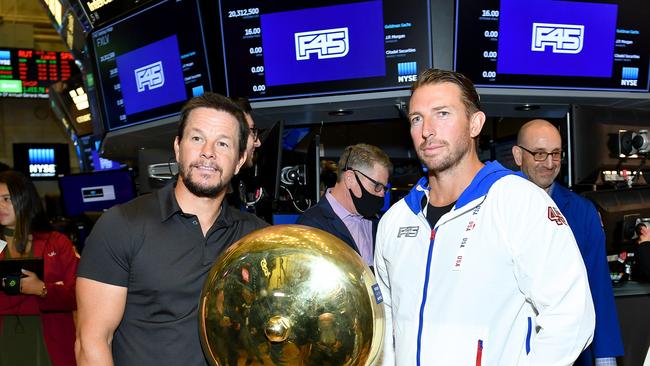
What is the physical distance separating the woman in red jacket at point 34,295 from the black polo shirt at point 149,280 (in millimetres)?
2259

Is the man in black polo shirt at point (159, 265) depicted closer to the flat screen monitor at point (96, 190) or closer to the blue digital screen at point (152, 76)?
the blue digital screen at point (152, 76)

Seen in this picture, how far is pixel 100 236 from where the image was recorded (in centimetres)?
215

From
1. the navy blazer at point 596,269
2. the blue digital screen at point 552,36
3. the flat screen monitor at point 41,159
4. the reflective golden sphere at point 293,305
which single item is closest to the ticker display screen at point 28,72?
the flat screen monitor at point 41,159

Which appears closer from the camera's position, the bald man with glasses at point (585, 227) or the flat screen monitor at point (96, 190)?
the bald man with glasses at point (585, 227)

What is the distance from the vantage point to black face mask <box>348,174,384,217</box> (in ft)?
13.3

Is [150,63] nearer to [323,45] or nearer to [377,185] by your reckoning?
[323,45]

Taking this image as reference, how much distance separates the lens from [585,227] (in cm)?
353

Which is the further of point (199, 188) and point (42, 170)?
point (42, 170)

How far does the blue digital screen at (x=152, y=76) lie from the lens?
5445 mm

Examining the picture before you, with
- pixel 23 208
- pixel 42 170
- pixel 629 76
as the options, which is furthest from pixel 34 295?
pixel 42 170

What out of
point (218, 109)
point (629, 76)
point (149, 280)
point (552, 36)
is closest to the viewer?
point (149, 280)

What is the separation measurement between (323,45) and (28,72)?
12.1m

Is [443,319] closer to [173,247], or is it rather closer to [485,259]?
[485,259]

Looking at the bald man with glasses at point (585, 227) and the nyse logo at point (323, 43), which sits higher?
the nyse logo at point (323, 43)
